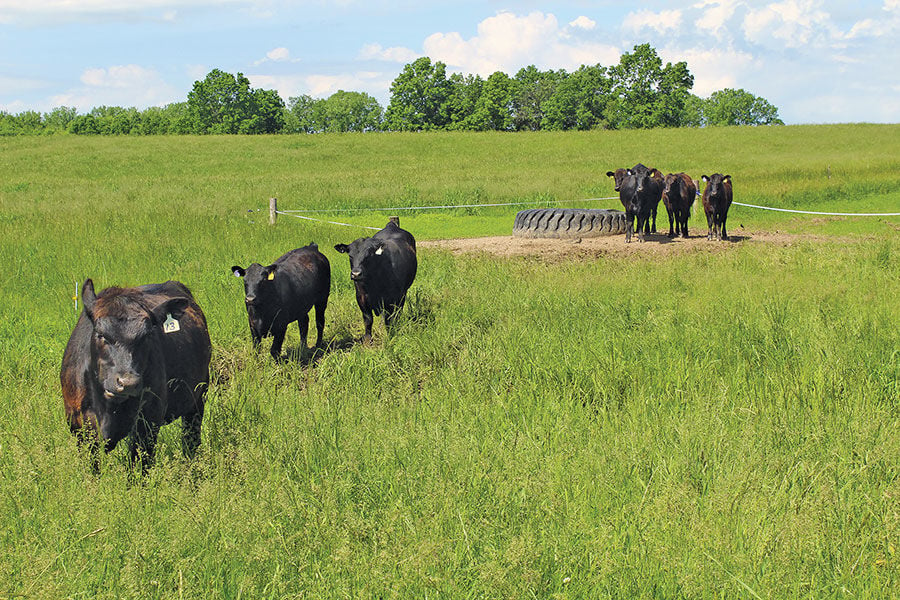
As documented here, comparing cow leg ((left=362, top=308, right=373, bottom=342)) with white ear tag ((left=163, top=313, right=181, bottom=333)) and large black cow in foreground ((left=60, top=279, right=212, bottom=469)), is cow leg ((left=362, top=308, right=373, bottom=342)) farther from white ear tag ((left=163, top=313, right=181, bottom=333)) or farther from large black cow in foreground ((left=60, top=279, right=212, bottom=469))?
white ear tag ((left=163, top=313, right=181, bottom=333))

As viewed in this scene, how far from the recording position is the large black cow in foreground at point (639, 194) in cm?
1586

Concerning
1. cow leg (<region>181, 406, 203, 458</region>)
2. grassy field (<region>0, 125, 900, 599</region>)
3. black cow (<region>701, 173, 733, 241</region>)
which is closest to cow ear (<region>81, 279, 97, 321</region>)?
grassy field (<region>0, 125, 900, 599</region>)

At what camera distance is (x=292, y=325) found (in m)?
10.2

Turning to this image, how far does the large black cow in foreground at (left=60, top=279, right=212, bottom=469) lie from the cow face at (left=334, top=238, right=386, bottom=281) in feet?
13.0

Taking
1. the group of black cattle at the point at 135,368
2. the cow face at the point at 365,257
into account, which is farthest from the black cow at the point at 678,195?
the group of black cattle at the point at 135,368

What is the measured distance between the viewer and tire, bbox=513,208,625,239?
16219 mm

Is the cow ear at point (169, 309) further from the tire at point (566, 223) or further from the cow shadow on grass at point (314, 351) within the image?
the tire at point (566, 223)

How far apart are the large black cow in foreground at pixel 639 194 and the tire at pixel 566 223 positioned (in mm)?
630

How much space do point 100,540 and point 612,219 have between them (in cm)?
1470

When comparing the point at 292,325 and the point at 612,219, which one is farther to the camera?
the point at 612,219

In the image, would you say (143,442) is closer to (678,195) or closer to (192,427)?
(192,427)

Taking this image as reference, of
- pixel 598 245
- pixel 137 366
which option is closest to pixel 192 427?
pixel 137 366

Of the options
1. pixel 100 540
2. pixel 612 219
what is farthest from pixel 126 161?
pixel 100 540

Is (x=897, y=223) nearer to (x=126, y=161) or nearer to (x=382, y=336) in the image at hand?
(x=382, y=336)
